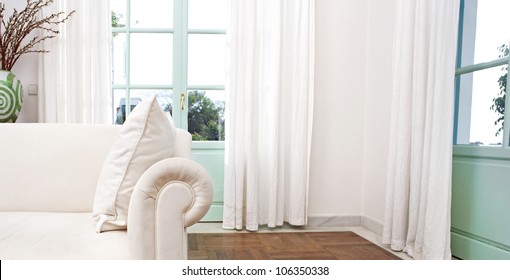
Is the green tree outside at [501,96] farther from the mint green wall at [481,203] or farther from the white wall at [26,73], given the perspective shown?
the white wall at [26,73]

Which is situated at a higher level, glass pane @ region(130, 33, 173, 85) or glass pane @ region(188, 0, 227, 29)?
glass pane @ region(188, 0, 227, 29)

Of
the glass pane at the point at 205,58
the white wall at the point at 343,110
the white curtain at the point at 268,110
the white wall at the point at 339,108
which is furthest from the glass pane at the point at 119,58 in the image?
the white wall at the point at 339,108

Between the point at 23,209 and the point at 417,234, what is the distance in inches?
80.7

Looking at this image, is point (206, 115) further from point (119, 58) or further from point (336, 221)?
point (336, 221)

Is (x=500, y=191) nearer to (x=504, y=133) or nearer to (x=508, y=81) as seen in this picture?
(x=504, y=133)

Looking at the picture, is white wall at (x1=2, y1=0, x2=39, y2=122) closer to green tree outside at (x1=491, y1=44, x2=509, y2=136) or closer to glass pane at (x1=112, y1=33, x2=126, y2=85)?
glass pane at (x1=112, y1=33, x2=126, y2=85)

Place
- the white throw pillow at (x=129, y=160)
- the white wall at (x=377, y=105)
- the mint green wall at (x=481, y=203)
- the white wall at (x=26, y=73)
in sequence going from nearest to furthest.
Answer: the white throw pillow at (x=129, y=160)
the mint green wall at (x=481, y=203)
the white wall at (x=377, y=105)
the white wall at (x=26, y=73)

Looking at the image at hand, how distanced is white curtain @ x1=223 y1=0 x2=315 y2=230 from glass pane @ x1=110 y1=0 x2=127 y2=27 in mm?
932

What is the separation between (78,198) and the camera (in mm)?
1569

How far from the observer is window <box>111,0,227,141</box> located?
3121mm

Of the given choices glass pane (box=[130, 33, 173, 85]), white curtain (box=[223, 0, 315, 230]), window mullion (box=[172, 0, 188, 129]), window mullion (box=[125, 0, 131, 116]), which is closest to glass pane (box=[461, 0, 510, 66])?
white curtain (box=[223, 0, 315, 230])

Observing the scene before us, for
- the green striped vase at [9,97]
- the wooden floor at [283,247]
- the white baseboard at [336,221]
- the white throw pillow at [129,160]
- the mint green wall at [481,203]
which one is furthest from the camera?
the white baseboard at [336,221]

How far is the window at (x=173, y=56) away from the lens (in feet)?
10.2
